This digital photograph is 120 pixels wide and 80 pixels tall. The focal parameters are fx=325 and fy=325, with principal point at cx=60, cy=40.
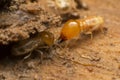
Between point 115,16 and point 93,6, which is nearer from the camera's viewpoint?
point 115,16

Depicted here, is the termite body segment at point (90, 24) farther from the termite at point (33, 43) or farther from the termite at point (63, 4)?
the termite at point (33, 43)

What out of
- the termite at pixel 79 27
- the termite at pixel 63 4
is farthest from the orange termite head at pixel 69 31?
the termite at pixel 63 4

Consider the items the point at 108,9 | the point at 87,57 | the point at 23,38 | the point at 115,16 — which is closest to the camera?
the point at 23,38

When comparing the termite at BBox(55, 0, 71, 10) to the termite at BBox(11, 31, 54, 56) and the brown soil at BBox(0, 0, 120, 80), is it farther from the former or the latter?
the termite at BBox(11, 31, 54, 56)

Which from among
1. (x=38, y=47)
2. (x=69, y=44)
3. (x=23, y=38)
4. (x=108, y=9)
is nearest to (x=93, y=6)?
(x=108, y=9)

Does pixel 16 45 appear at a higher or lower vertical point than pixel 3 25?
lower

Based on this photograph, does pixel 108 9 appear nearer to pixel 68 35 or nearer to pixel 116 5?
pixel 116 5

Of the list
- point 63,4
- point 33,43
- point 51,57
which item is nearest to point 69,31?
point 51,57
